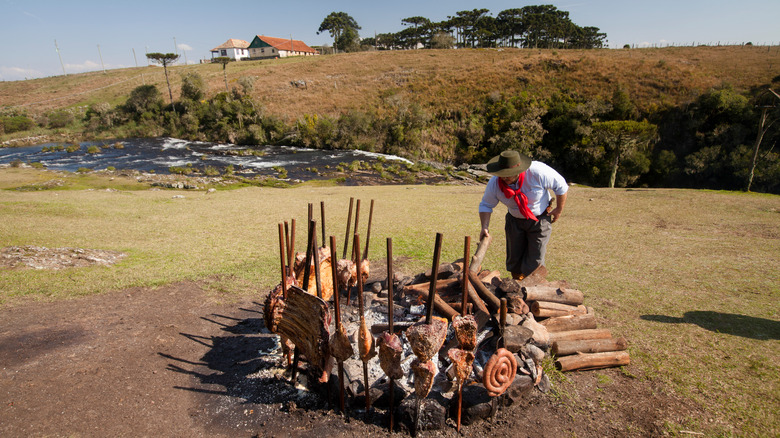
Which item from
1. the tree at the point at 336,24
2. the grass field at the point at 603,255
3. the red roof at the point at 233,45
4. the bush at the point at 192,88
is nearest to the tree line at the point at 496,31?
the tree at the point at 336,24

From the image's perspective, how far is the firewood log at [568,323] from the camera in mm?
4332

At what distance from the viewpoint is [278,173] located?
2486 centimetres

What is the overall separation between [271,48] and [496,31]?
45.1 metres

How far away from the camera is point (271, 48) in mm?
79812

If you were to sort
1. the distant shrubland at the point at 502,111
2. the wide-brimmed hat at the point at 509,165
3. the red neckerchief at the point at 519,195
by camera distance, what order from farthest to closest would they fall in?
the distant shrubland at the point at 502,111 → the red neckerchief at the point at 519,195 → the wide-brimmed hat at the point at 509,165

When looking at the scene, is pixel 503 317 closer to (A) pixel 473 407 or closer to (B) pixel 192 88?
(A) pixel 473 407

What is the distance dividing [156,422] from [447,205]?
10989 mm

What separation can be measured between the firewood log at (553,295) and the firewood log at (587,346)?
0.55 m

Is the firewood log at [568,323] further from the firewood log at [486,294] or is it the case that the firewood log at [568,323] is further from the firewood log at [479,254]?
the firewood log at [479,254]

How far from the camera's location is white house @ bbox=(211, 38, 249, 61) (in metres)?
82.1

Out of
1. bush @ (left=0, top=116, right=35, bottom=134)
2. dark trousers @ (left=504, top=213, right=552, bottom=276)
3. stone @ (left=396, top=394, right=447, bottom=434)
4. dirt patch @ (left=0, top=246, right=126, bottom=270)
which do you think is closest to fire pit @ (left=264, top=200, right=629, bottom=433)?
stone @ (left=396, top=394, right=447, bottom=434)

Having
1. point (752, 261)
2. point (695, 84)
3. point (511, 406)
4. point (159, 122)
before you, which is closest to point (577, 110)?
point (695, 84)

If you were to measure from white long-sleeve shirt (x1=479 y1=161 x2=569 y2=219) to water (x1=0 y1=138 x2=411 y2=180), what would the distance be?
789 inches

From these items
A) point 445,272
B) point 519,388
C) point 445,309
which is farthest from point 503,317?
point 445,272
